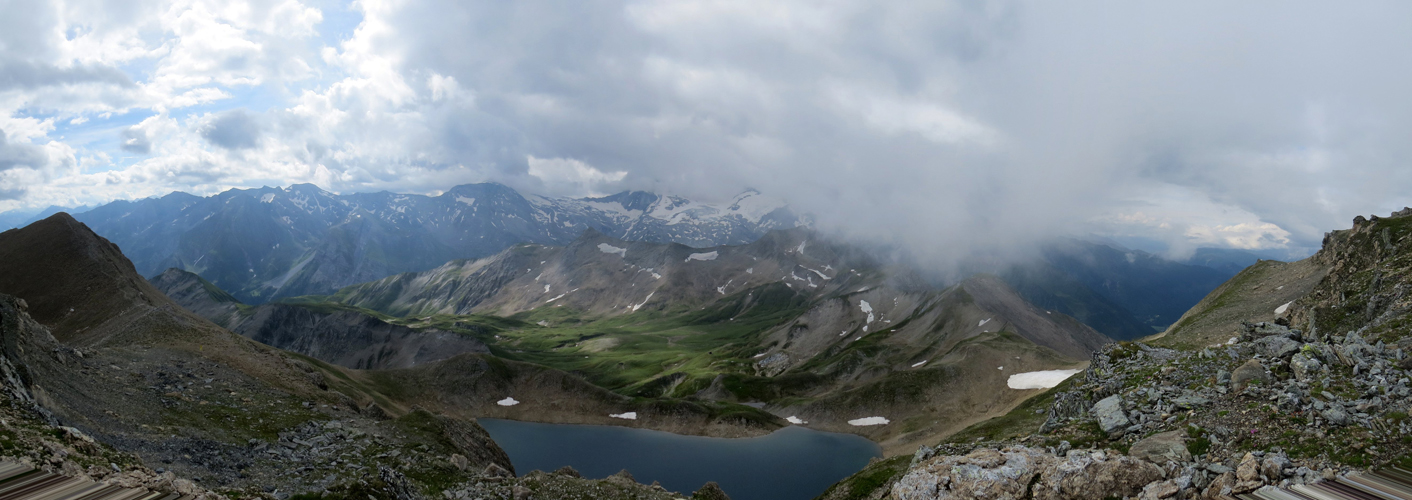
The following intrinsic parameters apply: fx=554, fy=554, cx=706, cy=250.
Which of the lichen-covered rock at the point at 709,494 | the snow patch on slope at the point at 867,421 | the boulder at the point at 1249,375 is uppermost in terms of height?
the boulder at the point at 1249,375

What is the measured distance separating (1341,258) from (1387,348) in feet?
230

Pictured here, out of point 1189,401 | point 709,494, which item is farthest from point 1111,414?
point 709,494

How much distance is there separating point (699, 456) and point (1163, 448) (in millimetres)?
102275

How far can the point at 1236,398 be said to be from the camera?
2830 cm

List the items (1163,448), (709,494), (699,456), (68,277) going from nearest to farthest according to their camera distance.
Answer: (1163,448) → (709,494) → (68,277) → (699,456)

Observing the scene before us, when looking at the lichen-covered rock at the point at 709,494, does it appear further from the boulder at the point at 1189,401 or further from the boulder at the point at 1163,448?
the boulder at the point at 1189,401

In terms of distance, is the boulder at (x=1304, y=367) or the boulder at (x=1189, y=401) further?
the boulder at (x=1189, y=401)

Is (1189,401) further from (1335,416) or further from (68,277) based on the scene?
(68,277)

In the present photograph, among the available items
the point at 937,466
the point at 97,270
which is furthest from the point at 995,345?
the point at 97,270

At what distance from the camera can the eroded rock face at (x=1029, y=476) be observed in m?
26.3

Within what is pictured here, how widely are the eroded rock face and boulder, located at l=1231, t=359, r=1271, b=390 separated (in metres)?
8.10

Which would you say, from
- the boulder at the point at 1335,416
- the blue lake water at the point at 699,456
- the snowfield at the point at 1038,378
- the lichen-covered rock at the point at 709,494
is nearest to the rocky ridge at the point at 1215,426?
the boulder at the point at 1335,416

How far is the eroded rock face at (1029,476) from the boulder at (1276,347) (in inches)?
471

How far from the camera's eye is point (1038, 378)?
445 ft
